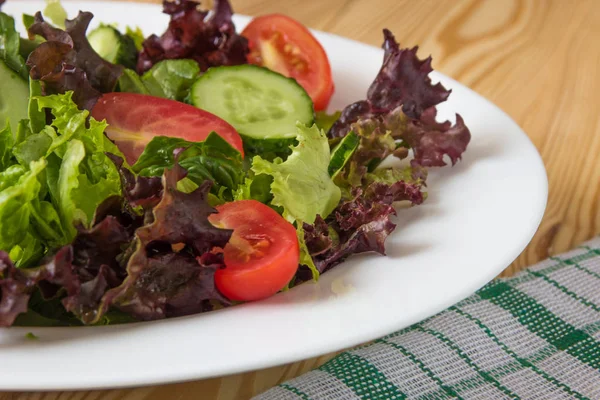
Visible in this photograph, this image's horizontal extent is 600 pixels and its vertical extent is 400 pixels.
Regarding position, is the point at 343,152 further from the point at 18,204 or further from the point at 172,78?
the point at 18,204

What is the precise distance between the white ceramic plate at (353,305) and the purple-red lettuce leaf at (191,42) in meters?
0.97

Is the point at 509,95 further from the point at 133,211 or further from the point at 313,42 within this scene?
the point at 133,211

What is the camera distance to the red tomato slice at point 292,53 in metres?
3.20

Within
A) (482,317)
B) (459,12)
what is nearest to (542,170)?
(482,317)

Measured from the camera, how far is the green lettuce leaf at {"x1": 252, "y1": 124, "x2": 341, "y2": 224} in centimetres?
227

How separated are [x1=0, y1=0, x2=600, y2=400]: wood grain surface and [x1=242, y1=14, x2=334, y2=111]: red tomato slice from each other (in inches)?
38.1

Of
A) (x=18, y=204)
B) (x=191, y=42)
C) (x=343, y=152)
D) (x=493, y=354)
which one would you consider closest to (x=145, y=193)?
(x=18, y=204)

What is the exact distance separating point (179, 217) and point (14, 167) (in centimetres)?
45

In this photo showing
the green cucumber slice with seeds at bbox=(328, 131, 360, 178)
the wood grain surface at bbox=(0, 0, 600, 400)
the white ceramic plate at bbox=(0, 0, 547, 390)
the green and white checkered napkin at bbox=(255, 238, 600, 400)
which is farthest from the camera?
the wood grain surface at bbox=(0, 0, 600, 400)

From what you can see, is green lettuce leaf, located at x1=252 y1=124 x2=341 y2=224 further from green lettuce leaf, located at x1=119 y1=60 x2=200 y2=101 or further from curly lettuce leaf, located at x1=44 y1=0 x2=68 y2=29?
curly lettuce leaf, located at x1=44 y1=0 x2=68 y2=29

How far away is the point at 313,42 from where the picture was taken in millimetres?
3301

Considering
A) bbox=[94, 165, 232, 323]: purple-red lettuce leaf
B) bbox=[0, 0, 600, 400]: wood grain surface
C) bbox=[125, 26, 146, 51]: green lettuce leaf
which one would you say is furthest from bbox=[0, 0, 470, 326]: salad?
bbox=[0, 0, 600, 400]: wood grain surface

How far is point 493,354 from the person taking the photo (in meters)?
2.27

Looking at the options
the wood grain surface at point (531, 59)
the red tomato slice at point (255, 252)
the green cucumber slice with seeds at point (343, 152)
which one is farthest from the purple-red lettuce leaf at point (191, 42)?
the wood grain surface at point (531, 59)
